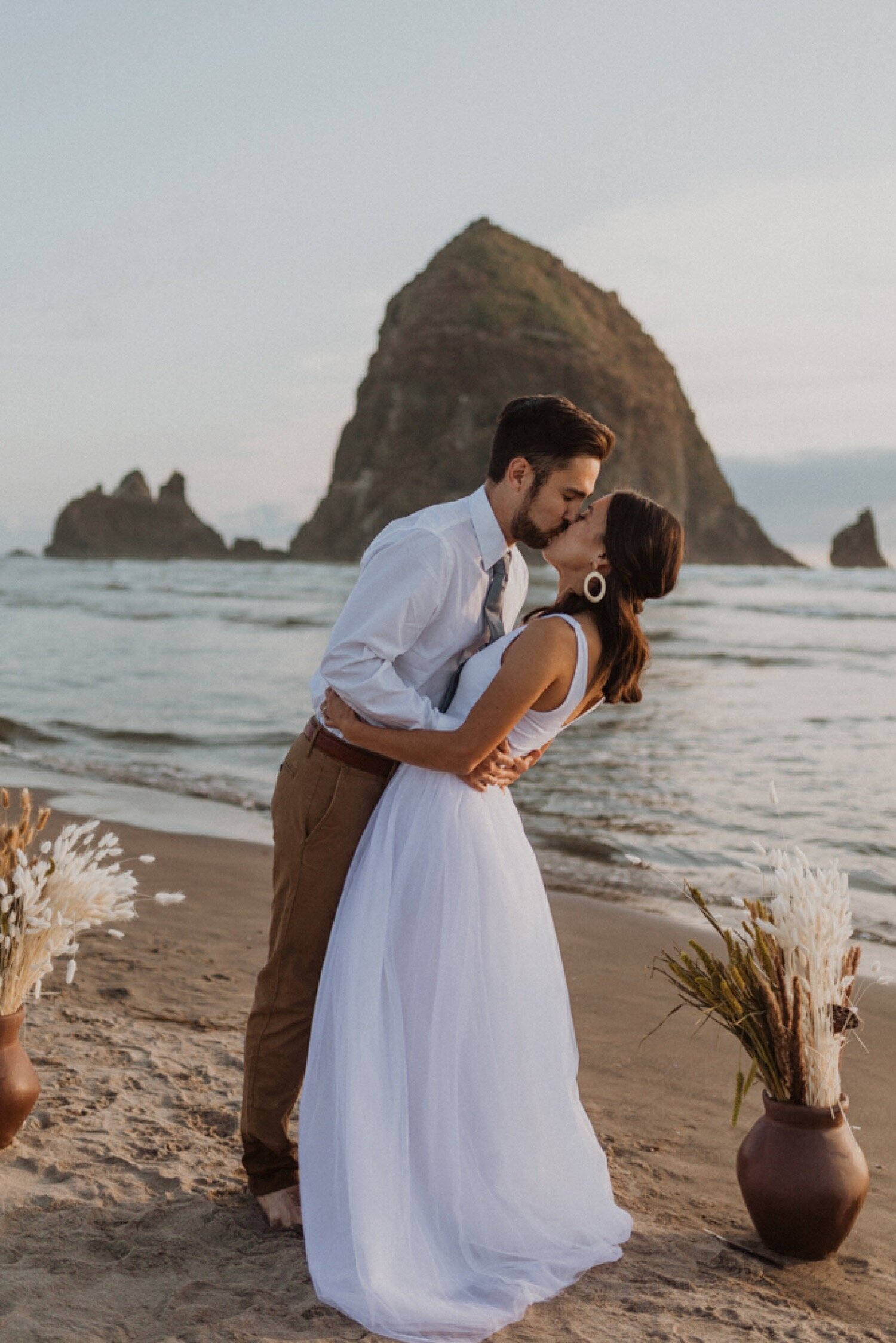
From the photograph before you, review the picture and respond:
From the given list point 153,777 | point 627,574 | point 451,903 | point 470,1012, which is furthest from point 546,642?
point 153,777

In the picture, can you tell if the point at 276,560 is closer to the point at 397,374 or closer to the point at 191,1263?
the point at 397,374

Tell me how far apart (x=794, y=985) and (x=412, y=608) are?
4.59 feet

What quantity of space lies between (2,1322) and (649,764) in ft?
31.8

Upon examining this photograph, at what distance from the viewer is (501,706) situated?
2.86 meters

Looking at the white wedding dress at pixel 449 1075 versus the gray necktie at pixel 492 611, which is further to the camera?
the gray necktie at pixel 492 611

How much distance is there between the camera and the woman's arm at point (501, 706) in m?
2.86

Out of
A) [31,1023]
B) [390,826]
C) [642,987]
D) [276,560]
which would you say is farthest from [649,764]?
[276,560]

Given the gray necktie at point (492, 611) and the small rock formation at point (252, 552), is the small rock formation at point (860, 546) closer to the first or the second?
the small rock formation at point (252, 552)

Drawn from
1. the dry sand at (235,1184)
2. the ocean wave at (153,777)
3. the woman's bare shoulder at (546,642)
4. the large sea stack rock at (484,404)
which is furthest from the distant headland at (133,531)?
the woman's bare shoulder at (546,642)

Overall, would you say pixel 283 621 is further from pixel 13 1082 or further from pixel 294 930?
pixel 294 930

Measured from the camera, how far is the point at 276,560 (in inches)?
4200

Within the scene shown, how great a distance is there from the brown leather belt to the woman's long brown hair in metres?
0.55

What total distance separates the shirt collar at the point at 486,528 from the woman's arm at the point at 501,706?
23 cm

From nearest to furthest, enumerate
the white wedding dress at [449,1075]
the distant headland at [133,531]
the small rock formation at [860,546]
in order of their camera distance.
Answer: the white wedding dress at [449,1075] < the small rock formation at [860,546] < the distant headland at [133,531]
